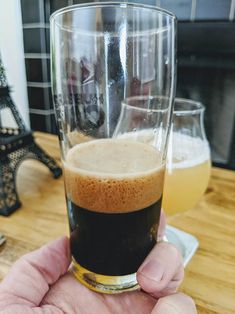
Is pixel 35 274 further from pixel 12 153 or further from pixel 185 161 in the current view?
pixel 12 153

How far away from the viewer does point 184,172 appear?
0.53 meters

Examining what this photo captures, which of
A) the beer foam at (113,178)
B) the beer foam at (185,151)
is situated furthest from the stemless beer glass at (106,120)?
the beer foam at (185,151)

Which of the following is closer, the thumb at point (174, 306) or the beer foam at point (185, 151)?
the thumb at point (174, 306)

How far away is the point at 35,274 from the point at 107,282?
0.35ft

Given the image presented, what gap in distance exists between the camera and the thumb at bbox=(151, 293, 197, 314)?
359 millimetres

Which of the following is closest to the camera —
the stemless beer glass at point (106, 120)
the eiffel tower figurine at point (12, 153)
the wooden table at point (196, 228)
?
the stemless beer glass at point (106, 120)

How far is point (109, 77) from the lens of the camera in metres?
0.36

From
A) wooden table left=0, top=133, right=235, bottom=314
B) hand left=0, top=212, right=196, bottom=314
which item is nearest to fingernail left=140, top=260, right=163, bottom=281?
hand left=0, top=212, right=196, bottom=314

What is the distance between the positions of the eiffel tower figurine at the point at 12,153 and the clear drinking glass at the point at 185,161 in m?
0.38

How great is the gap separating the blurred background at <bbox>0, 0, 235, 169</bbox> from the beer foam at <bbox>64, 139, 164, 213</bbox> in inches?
9.9

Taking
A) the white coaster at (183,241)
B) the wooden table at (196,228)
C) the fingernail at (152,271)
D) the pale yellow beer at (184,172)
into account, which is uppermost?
the pale yellow beer at (184,172)

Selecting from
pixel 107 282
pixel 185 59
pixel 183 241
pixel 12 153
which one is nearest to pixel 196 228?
pixel 183 241

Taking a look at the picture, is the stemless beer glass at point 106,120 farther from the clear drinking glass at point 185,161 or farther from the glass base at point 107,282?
the clear drinking glass at point 185,161

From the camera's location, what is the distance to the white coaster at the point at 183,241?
0.56 meters
